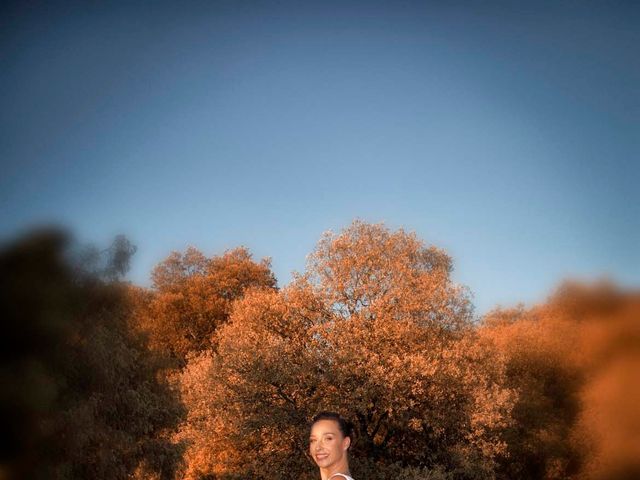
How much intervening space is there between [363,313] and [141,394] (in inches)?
392

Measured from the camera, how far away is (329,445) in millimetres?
4668

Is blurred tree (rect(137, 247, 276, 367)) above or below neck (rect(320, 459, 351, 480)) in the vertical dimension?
above

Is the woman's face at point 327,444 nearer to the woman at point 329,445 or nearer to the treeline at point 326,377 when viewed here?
the woman at point 329,445

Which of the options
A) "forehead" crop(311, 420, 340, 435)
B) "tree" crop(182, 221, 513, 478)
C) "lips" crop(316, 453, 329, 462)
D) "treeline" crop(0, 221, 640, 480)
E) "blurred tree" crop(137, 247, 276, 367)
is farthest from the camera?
"blurred tree" crop(137, 247, 276, 367)

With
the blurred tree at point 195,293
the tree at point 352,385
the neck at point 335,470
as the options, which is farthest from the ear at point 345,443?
the blurred tree at point 195,293

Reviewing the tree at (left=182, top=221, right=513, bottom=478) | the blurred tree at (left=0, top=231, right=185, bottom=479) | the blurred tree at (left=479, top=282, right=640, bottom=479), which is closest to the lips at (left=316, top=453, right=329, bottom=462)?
the blurred tree at (left=0, top=231, right=185, bottom=479)

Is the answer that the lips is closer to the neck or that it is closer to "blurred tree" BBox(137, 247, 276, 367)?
the neck

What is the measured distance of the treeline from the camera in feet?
48.6

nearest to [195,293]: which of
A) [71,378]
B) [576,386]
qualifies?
[71,378]

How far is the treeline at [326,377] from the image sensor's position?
14.8 metres

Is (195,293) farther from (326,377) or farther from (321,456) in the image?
(321,456)

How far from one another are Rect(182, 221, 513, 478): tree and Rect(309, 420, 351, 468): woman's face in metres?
18.1

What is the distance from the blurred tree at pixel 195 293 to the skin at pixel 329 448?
33.6 m

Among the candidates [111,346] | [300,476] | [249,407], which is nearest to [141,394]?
[111,346]
